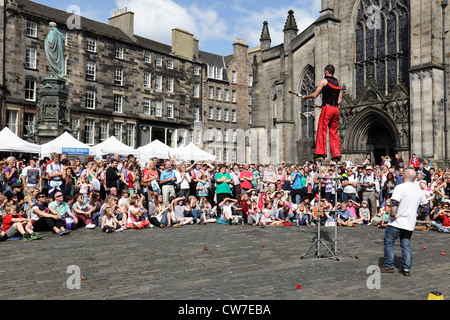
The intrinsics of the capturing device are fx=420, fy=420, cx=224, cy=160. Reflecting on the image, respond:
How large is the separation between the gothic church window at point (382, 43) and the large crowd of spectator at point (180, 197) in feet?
34.6

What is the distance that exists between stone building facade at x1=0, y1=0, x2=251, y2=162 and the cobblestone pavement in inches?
1032

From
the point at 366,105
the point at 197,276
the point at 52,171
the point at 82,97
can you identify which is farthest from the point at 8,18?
the point at 197,276

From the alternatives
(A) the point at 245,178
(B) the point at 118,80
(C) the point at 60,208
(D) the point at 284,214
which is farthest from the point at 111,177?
(B) the point at 118,80

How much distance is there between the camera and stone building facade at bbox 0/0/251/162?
32.7 m

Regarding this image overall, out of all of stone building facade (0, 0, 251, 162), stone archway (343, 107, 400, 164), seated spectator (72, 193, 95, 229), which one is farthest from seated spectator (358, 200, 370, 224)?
stone building facade (0, 0, 251, 162)

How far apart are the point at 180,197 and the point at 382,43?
59.5 feet

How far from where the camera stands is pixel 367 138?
26.7m

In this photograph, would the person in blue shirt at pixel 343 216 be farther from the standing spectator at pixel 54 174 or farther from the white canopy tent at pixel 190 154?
the white canopy tent at pixel 190 154

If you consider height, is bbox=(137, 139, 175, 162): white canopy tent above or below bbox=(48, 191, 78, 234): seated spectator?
above

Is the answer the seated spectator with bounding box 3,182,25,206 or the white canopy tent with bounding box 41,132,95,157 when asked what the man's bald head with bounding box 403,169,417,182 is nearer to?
the seated spectator with bounding box 3,182,25,206

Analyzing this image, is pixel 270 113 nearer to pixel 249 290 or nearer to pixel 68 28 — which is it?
pixel 68 28

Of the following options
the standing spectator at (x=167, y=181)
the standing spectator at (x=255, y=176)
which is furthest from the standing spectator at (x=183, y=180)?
the standing spectator at (x=255, y=176)

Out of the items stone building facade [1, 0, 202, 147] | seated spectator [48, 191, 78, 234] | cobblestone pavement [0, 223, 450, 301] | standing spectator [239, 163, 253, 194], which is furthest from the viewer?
stone building facade [1, 0, 202, 147]

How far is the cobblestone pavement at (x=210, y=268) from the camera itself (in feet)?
18.8
